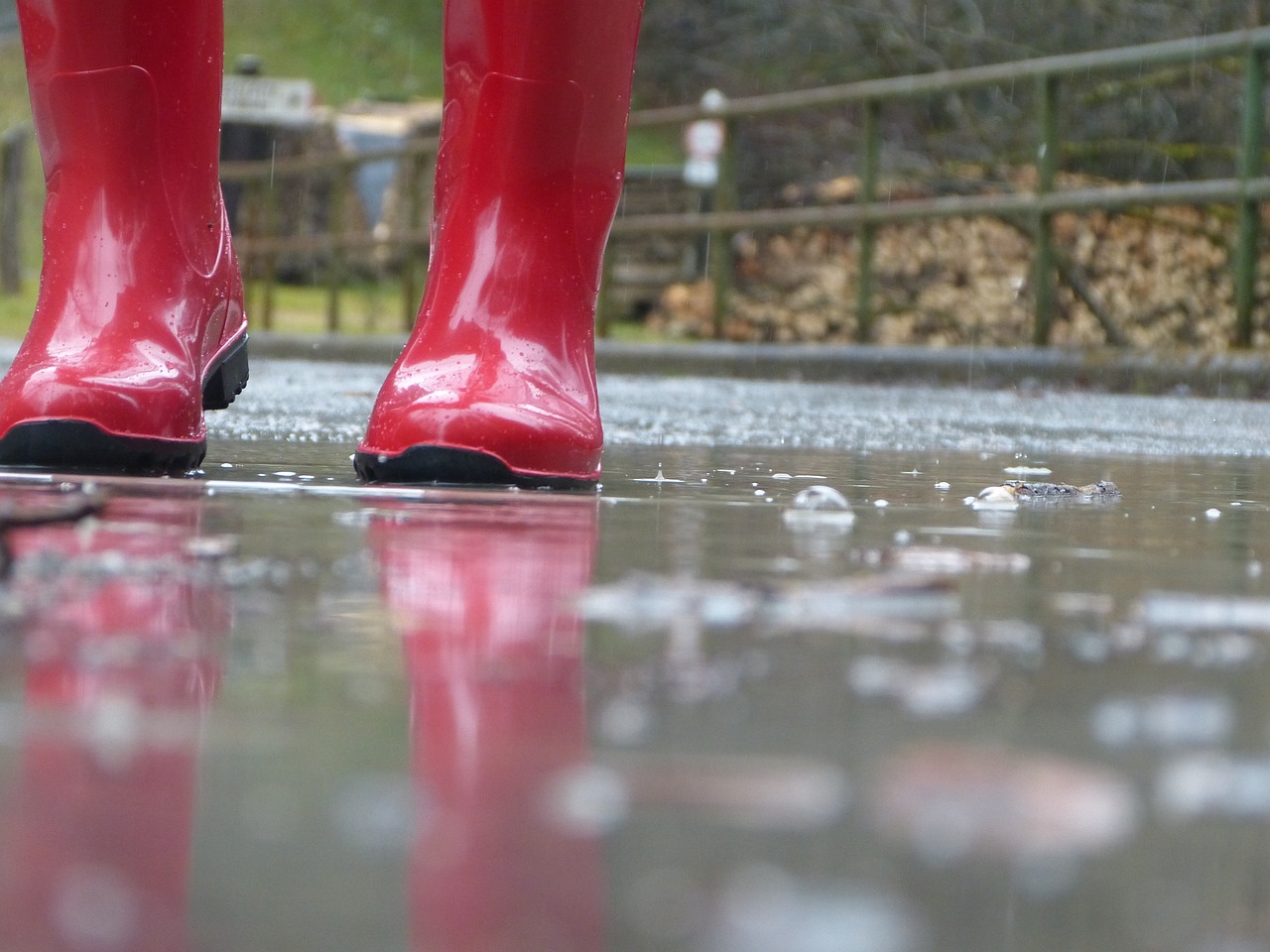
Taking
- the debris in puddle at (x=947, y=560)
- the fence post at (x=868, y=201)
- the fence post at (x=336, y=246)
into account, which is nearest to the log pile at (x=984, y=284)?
the fence post at (x=868, y=201)

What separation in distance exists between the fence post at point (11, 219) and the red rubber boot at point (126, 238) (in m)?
10.8

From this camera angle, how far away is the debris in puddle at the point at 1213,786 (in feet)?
1.60

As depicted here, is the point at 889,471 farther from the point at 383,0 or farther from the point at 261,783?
the point at 383,0

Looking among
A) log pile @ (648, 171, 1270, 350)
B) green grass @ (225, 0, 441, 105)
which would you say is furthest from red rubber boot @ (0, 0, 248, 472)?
green grass @ (225, 0, 441, 105)

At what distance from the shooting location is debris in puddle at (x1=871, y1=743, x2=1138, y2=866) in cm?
44

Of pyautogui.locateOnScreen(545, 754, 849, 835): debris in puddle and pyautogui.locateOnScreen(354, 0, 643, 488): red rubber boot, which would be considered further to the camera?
pyautogui.locateOnScreen(354, 0, 643, 488): red rubber boot

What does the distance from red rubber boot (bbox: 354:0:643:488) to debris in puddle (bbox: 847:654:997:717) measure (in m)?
0.78

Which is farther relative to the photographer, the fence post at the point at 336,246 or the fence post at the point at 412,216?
the fence post at the point at 336,246

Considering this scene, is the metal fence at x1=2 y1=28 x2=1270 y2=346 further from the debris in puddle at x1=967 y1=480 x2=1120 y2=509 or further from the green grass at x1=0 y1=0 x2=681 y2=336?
the green grass at x1=0 y1=0 x2=681 y2=336

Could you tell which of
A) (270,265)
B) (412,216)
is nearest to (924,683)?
(412,216)

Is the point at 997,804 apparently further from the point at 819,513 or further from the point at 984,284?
the point at 984,284

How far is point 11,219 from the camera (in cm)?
1204

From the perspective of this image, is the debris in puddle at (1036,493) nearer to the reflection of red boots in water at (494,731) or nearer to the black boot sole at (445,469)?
the black boot sole at (445,469)

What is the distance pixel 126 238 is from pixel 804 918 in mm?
1303
